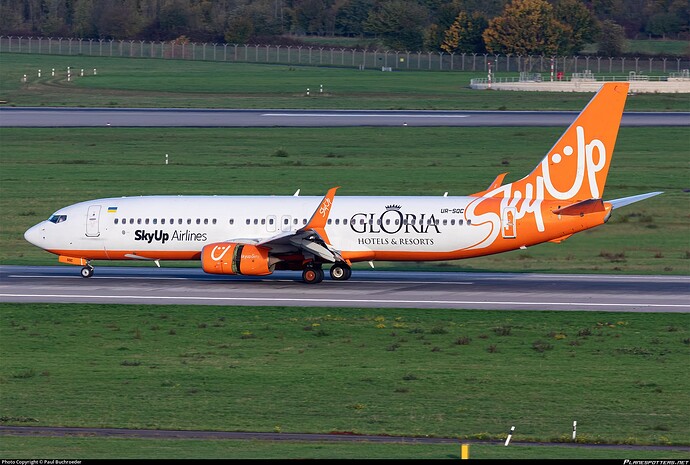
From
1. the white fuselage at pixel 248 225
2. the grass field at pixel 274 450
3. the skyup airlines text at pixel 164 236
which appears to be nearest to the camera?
the grass field at pixel 274 450

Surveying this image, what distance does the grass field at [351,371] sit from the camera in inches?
1070

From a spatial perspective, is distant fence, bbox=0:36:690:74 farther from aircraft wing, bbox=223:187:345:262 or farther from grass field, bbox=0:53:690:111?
aircraft wing, bbox=223:187:345:262

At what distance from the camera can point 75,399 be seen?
96.2 feet

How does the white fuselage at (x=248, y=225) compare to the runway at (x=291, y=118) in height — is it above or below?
below

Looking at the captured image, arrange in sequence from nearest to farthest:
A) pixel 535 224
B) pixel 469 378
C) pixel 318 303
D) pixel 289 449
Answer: pixel 289 449 → pixel 469 378 → pixel 318 303 → pixel 535 224

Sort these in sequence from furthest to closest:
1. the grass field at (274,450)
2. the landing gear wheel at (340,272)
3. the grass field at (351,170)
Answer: the grass field at (351,170)
the landing gear wheel at (340,272)
the grass field at (274,450)

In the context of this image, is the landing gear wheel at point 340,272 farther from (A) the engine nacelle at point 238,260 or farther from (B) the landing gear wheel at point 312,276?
(A) the engine nacelle at point 238,260

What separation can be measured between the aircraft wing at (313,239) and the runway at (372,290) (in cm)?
143

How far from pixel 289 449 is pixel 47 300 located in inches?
888

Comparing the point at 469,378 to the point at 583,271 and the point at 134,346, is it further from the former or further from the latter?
the point at 583,271

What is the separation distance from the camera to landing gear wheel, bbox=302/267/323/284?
4906cm

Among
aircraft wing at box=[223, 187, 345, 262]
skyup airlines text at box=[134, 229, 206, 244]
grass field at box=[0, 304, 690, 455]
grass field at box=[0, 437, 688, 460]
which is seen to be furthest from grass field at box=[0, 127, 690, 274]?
grass field at box=[0, 437, 688, 460]

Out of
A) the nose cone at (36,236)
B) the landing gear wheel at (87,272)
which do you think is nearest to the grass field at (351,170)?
the nose cone at (36,236)

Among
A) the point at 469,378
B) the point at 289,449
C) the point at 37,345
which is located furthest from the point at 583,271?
the point at 289,449
